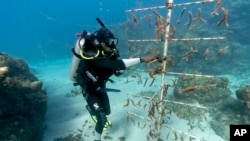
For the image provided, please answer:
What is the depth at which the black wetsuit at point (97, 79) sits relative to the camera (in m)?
5.47

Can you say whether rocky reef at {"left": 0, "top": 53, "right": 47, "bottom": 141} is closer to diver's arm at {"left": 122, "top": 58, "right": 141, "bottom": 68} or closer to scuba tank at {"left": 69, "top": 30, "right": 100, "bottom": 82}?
scuba tank at {"left": 69, "top": 30, "right": 100, "bottom": 82}

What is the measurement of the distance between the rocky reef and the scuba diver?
2464 mm

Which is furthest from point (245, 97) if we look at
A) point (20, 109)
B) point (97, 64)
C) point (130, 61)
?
point (20, 109)

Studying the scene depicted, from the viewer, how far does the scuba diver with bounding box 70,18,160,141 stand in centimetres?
542

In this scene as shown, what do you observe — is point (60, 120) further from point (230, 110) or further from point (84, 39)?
point (230, 110)

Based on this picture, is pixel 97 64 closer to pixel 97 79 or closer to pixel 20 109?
pixel 97 79

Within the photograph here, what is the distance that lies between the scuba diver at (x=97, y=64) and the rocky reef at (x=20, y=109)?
2.46 meters

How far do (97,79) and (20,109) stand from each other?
135 inches

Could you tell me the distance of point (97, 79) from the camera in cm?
607

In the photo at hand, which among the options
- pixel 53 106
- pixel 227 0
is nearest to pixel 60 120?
pixel 53 106

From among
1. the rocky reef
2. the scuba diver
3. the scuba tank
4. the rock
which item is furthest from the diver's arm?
the rock

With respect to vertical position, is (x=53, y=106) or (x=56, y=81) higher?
(x=56, y=81)

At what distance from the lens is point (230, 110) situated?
9.99 metres

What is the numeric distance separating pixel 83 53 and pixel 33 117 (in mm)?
4081
